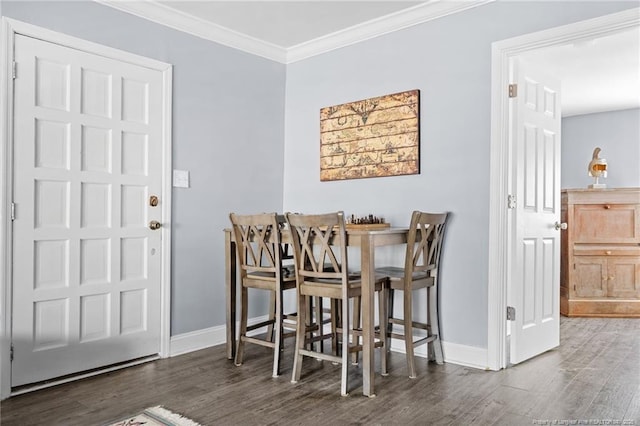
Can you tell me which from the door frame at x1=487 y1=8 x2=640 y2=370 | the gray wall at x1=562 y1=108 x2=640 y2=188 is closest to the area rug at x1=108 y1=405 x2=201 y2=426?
the door frame at x1=487 y1=8 x2=640 y2=370

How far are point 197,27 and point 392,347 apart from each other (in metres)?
2.73

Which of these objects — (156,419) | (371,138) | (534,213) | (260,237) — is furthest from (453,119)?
(156,419)

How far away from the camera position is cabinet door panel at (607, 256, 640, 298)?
4.91 meters

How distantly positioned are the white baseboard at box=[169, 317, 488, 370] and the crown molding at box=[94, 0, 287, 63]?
86.5 inches

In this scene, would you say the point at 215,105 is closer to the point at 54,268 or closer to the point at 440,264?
the point at 54,268

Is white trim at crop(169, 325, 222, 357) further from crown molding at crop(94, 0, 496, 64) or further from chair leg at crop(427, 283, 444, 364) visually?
crown molding at crop(94, 0, 496, 64)

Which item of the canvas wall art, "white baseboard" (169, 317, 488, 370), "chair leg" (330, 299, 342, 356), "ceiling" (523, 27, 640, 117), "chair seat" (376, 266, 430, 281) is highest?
"ceiling" (523, 27, 640, 117)

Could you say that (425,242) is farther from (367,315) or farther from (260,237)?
(260,237)

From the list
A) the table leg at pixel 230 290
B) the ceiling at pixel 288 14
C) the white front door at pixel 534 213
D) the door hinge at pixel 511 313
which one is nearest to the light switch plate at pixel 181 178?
the table leg at pixel 230 290

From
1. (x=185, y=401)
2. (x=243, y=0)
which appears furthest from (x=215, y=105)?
(x=185, y=401)

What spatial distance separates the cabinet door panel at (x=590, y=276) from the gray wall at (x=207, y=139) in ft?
10.5

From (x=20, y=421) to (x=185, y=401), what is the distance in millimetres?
751

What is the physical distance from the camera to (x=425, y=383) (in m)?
2.80

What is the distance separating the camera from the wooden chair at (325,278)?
8.65ft
